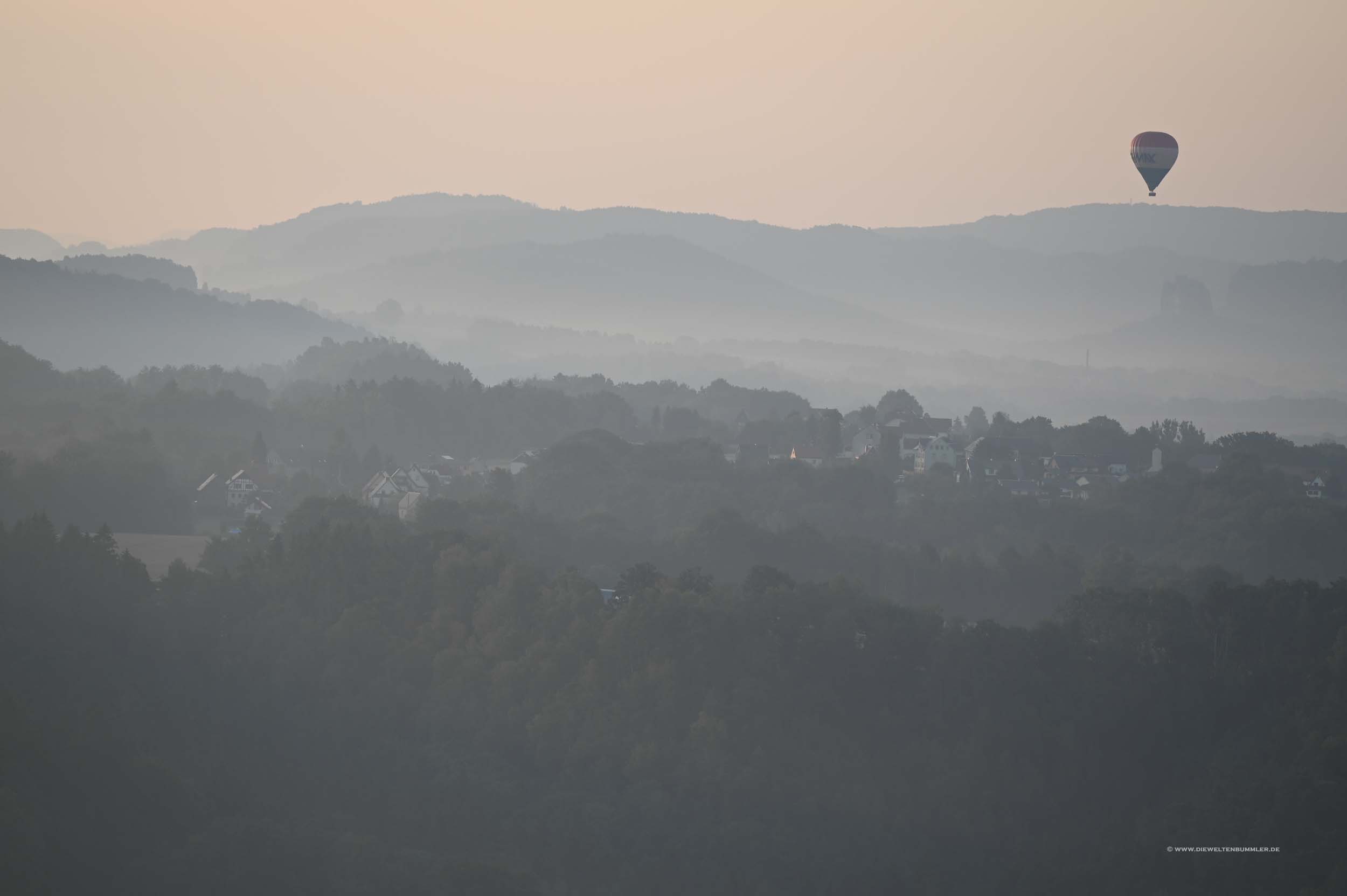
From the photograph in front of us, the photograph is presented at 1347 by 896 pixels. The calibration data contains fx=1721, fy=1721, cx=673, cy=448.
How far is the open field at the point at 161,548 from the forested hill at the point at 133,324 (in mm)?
62551

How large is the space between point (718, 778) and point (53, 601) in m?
11.4

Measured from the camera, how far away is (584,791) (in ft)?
83.1

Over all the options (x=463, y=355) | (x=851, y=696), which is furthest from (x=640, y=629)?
(x=463, y=355)

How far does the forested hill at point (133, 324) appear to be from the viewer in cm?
10812

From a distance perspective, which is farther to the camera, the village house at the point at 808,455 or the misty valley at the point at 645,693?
the village house at the point at 808,455

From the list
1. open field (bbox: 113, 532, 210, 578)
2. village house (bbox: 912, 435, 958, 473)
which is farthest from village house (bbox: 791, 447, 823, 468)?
open field (bbox: 113, 532, 210, 578)

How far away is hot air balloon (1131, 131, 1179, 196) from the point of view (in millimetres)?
54875

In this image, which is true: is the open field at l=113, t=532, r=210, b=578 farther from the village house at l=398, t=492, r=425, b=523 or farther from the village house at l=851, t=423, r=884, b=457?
the village house at l=851, t=423, r=884, b=457

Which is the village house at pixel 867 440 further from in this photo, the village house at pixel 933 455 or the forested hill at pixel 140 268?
the forested hill at pixel 140 268

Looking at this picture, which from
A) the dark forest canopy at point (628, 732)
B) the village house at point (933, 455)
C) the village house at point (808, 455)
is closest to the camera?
the dark forest canopy at point (628, 732)

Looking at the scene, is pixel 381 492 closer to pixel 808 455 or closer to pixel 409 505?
pixel 409 505

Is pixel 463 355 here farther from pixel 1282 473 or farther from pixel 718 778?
pixel 718 778

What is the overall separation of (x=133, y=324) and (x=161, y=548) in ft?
286

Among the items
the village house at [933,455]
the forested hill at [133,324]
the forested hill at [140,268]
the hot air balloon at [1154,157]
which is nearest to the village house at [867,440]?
the village house at [933,455]
